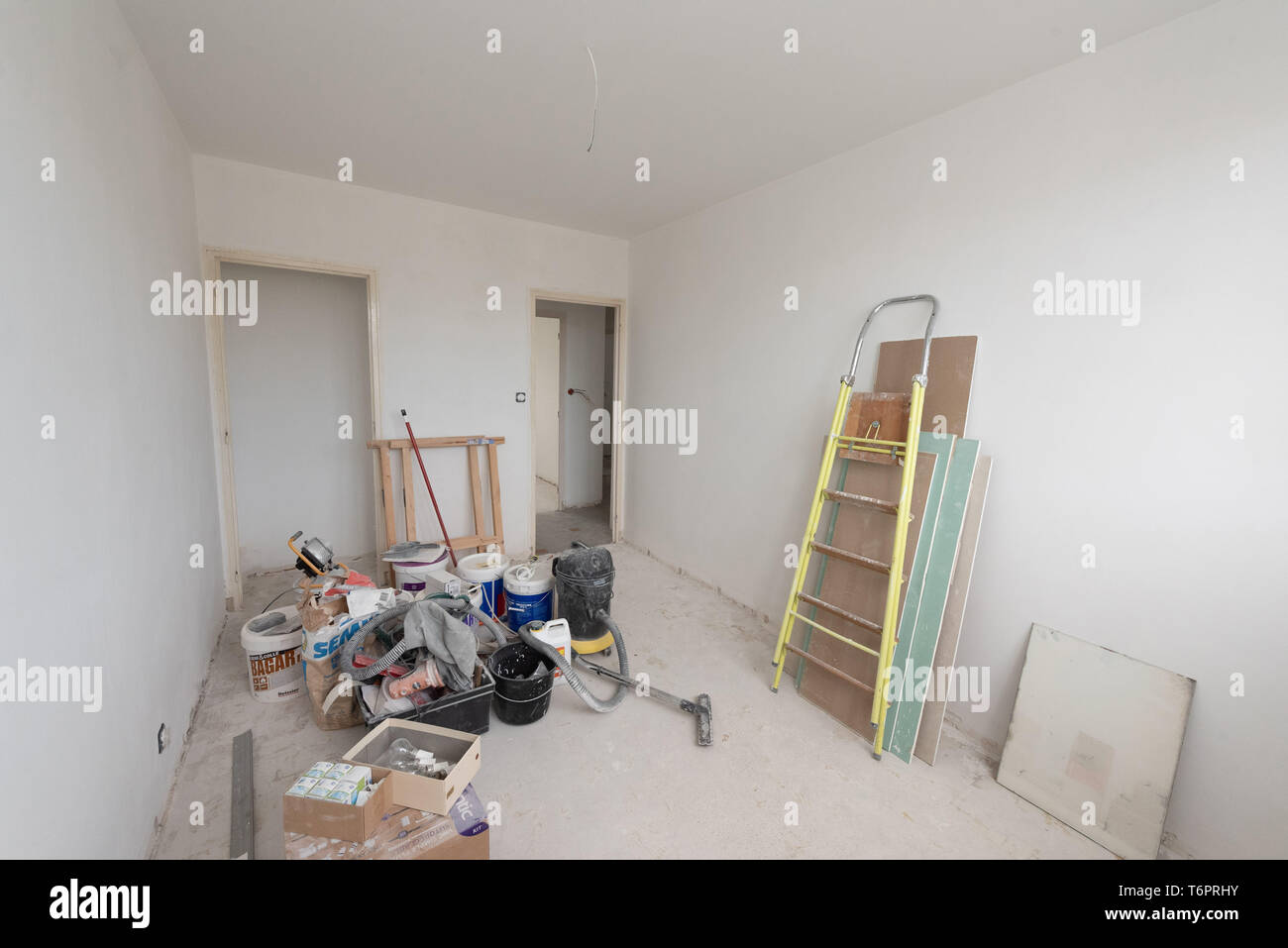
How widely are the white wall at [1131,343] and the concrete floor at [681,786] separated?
500mm

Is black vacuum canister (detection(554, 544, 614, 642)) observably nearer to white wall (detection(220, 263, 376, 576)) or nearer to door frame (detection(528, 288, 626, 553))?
door frame (detection(528, 288, 626, 553))

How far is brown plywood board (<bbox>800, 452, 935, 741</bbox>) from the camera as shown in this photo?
94.3 inches

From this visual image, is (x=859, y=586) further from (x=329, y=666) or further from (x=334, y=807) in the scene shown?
(x=329, y=666)

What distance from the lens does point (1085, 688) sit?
1.97m

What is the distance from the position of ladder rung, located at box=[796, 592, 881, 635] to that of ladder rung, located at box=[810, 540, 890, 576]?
228mm

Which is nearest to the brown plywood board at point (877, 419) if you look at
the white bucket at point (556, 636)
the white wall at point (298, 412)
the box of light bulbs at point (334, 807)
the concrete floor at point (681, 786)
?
the concrete floor at point (681, 786)

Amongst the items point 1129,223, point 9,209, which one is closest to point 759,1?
point 1129,223

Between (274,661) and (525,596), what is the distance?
1.15 meters

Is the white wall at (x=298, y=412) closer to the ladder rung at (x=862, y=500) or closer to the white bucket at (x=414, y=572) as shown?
the white bucket at (x=414, y=572)

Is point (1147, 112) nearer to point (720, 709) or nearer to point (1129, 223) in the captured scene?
point (1129, 223)

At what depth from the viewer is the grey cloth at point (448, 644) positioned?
2.21 metres

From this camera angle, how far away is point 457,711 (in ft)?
7.19

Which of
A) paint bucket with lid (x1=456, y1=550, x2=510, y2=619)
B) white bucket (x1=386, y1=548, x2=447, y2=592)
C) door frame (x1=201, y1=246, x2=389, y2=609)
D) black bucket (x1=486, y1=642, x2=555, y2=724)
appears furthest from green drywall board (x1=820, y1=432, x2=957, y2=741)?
door frame (x1=201, y1=246, x2=389, y2=609)
